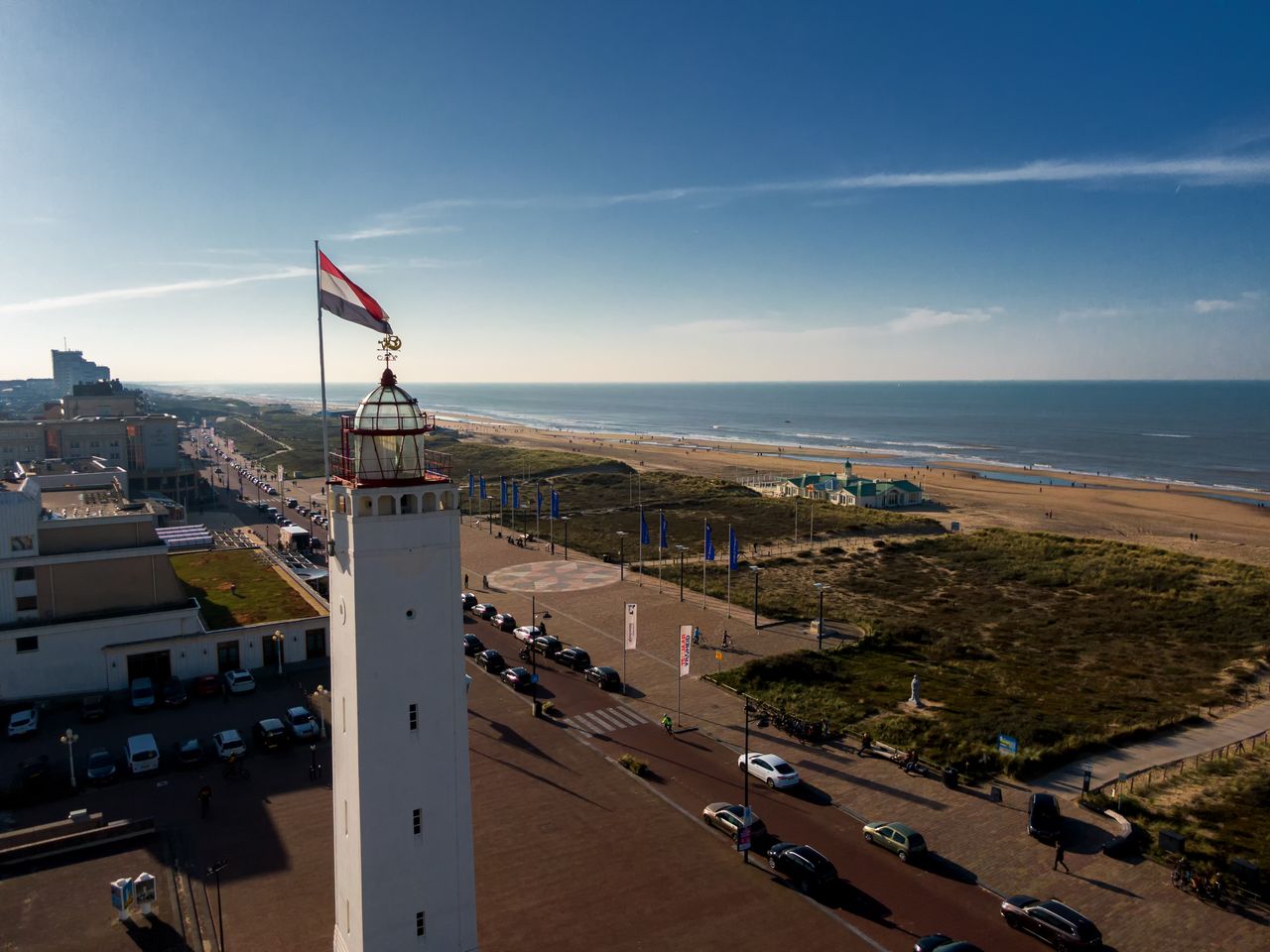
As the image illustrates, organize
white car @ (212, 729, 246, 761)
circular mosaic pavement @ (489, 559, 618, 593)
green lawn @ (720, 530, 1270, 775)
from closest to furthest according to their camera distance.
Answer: white car @ (212, 729, 246, 761) < green lawn @ (720, 530, 1270, 775) < circular mosaic pavement @ (489, 559, 618, 593)

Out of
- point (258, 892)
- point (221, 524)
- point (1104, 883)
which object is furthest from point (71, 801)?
point (221, 524)

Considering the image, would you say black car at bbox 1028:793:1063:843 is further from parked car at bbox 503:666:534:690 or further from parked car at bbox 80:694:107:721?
parked car at bbox 80:694:107:721

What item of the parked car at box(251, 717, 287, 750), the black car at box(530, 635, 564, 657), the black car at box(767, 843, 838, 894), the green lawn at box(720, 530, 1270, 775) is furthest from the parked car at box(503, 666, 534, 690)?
the black car at box(767, 843, 838, 894)

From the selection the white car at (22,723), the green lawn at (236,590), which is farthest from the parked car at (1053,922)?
the white car at (22,723)

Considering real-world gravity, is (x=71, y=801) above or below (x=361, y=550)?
below

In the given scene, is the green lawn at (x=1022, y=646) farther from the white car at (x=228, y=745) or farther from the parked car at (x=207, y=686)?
the parked car at (x=207, y=686)

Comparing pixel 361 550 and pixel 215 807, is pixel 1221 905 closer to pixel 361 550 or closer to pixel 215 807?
pixel 361 550

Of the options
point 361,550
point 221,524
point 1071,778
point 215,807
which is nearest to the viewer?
point 361,550
